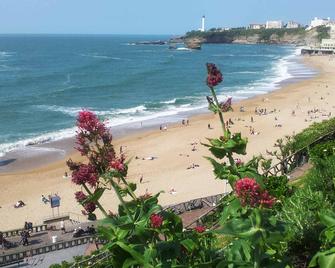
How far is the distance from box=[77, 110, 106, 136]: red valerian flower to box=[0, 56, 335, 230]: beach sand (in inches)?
430

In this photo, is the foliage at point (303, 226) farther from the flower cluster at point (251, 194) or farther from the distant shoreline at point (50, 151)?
the distant shoreline at point (50, 151)

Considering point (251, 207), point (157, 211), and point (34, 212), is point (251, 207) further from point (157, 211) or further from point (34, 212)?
point (34, 212)

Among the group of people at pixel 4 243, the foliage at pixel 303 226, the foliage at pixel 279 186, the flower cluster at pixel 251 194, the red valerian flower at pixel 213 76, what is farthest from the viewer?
the group of people at pixel 4 243

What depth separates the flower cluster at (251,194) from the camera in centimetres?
315

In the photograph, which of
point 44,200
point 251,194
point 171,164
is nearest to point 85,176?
point 251,194

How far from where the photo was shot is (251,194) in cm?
317

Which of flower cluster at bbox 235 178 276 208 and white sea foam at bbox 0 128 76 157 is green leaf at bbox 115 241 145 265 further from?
white sea foam at bbox 0 128 76 157

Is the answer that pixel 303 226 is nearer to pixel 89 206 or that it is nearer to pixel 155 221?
pixel 155 221

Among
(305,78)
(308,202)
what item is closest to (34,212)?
(308,202)

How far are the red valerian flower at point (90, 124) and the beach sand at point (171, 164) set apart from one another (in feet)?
35.8

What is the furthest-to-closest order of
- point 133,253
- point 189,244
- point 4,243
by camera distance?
1. point 4,243
2. point 189,244
3. point 133,253

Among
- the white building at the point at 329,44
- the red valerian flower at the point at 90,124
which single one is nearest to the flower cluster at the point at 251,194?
the red valerian flower at the point at 90,124

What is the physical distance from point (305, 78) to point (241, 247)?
2688 inches

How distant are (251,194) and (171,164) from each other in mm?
26576
